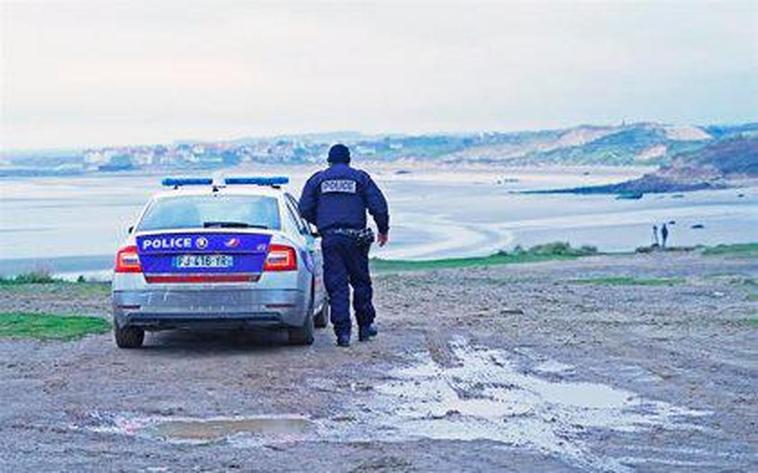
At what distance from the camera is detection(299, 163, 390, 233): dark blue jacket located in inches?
573

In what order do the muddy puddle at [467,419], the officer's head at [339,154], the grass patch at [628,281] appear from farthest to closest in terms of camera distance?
the grass patch at [628,281]
the officer's head at [339,154]
the muddy puddle at [467,419]

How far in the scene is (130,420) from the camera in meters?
10.2

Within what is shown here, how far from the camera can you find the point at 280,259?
1369 centimetres

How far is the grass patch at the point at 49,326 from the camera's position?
16000 mm

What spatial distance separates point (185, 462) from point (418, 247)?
4176cm

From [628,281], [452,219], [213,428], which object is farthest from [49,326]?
[452,219]

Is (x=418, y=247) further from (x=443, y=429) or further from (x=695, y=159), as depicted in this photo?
(x=695, y=159)

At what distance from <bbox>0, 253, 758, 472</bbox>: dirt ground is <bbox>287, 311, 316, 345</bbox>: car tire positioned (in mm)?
137

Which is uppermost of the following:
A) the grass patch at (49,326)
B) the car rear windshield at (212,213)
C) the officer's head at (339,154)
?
the officer's head at (339,154)

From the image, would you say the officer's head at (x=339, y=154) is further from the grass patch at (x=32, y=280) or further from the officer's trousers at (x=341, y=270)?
the grass patch at (x=32, y=280)

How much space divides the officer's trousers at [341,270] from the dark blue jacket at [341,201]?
0.17 meters

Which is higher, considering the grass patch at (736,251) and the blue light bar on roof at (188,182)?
the blue light bar on roof at (188,182)

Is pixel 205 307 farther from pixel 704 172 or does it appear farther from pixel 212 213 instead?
pixel 704 172

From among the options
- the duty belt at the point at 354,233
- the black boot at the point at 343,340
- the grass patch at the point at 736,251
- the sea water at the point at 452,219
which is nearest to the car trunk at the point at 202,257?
the duty belt at the point at 354,233
